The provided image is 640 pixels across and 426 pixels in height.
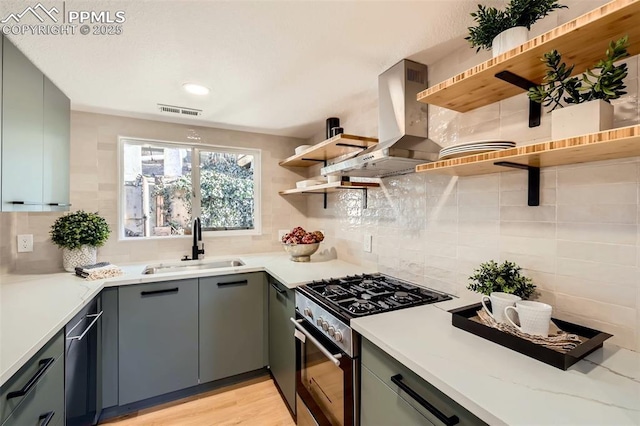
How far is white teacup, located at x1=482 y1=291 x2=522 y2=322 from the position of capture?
41.0 inches

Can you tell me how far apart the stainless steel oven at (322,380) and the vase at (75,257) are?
1698 mm

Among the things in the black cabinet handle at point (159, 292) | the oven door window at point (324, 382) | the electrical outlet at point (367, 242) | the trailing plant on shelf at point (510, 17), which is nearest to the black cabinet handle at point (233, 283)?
the black cabinet handle at point (159, 292)

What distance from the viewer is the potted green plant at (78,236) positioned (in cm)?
207

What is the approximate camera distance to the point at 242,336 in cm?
221

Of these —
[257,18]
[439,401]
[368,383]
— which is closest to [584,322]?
[439,401]

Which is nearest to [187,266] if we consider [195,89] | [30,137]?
[30,137]

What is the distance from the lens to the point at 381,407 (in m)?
1.07

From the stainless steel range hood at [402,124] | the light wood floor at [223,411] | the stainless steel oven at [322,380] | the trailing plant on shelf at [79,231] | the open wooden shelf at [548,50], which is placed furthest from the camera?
the trailing plant on shelf at [79,231]

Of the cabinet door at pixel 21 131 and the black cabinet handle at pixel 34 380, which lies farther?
the cabinet door at pixel 21 131

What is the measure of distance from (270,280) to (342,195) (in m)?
0.96

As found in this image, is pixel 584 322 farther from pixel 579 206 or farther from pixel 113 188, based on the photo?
pixel 113 188

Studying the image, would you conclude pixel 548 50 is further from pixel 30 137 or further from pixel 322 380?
pixel 30 137

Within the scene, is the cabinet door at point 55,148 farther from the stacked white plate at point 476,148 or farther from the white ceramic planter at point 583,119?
the white ceramic planter at point 583,119

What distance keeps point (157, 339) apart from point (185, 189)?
1.37 m
